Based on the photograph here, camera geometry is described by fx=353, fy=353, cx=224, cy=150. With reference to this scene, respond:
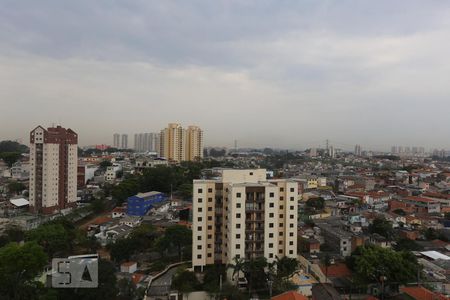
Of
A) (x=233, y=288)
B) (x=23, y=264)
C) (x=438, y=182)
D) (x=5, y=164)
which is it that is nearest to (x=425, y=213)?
(x=438, y=182)

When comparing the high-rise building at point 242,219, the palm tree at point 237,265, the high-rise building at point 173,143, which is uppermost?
the high-rise building at point 173,143

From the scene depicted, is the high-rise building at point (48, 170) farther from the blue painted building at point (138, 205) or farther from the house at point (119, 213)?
the blue painted building at point (138, 205)

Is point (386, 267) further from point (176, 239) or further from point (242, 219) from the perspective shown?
point (176, 239)

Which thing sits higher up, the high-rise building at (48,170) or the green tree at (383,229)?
the high-rise building at (48,170)

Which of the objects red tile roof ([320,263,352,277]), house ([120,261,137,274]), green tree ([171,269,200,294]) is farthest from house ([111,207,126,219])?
red tile roof ([320,263,352,277])

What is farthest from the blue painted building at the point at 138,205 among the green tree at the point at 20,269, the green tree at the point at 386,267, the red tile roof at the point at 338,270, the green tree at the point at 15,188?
the green tree at the point at 386,267

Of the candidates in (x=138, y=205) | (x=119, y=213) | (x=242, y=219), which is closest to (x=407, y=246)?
(x=242, y=219)
